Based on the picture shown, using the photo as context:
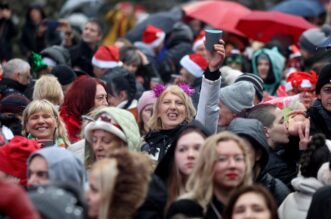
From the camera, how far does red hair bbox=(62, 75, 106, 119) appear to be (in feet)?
48.1

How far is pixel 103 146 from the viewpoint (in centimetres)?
A: 1199

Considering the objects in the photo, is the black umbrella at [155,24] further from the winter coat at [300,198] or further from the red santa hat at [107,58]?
the winter coat at [300,198]

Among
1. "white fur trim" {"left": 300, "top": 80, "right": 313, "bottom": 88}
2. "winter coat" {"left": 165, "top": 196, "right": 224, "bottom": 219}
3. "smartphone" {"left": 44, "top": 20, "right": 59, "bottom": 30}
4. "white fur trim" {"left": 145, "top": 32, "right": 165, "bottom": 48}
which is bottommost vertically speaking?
"winter coat" {"left": 165, "top": 196, "right": 224, "bottom": 219}

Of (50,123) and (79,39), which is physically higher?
(79,39)

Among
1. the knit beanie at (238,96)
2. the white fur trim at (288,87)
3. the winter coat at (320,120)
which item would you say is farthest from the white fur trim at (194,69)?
the winter coat at (320,120)

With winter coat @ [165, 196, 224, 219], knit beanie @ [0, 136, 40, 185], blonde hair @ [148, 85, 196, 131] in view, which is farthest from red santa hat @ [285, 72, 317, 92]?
winter coat @ [165, 196, 224, 219]

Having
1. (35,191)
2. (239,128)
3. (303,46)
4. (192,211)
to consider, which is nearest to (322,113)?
(239,128)

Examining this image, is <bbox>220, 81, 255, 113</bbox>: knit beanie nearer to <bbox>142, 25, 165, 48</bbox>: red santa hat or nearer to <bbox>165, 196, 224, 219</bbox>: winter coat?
<bbox>165, 196, 224, 219</bbox>: winter coat

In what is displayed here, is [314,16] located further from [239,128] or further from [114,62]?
[239,128]

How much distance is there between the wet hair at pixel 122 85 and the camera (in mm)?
16781

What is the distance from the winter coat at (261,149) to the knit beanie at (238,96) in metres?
1.43

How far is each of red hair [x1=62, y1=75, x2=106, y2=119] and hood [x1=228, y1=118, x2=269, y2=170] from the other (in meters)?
2.68

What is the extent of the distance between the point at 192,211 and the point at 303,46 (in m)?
9.08

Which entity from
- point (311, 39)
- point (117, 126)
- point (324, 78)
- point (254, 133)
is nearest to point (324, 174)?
point (254, 133)
